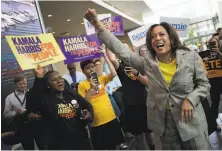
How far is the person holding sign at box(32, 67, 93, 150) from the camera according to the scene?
2.64m

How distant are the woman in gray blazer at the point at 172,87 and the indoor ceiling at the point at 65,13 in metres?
7.34

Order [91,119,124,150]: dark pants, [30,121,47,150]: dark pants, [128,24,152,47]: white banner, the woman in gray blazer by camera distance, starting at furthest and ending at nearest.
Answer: [128,24,152,47]: white banner, [91,119,124,150]: dark pants, [30,121,47,150]: dark pants, the woman in gray blazer

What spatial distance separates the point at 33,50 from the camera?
9.41ft

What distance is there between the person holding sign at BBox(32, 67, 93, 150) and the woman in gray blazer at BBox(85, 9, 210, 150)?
962 mm

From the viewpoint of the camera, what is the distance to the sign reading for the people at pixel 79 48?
3.47 meters

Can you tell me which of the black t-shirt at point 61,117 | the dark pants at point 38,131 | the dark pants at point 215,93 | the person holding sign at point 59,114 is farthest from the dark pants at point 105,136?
the dark pants at point 215,93

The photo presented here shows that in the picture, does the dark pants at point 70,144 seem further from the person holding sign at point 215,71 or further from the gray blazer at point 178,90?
the person holding sign at point 215,71

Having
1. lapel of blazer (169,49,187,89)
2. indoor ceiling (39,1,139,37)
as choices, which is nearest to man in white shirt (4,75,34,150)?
lapel of blazer (169,49,187,89)

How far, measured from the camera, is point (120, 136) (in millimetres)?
3289

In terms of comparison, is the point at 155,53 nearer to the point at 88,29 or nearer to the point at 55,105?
the point at 55,105

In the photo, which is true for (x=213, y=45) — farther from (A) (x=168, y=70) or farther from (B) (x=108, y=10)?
(B) (x=108, y=10)

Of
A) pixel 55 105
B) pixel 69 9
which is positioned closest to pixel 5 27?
pixel 55 105

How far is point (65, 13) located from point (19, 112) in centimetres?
795

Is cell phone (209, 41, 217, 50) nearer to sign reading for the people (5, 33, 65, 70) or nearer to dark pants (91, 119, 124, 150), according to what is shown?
dark pants (91, 119, 124, 150)
